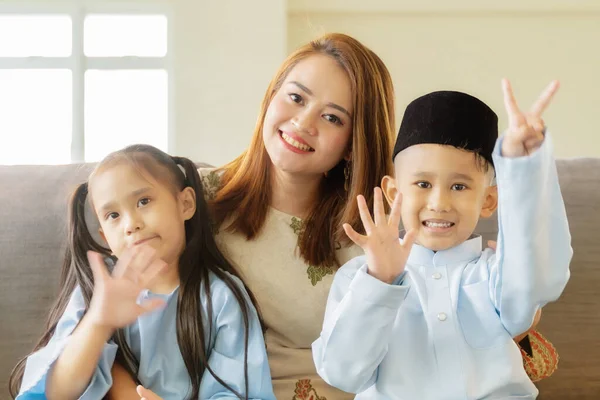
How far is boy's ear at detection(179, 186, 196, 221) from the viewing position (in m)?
1.58

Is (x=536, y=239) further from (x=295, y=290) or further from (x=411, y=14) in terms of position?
(x=411, y=14)

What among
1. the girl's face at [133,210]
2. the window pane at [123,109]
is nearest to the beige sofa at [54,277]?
the girl's face at [133,210]

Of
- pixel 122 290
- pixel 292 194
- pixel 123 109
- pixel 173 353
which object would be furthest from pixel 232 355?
pixel 123 109

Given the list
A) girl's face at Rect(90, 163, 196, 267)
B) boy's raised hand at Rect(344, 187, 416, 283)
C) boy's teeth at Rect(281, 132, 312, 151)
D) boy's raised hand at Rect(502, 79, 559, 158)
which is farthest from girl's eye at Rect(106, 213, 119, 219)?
boy's raised hand at Rect(502, 79, 559, 158)

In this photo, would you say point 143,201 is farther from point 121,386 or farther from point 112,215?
point 121,386

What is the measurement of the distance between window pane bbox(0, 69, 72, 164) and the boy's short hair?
3471 mm

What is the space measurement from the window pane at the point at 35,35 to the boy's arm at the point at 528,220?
372cm

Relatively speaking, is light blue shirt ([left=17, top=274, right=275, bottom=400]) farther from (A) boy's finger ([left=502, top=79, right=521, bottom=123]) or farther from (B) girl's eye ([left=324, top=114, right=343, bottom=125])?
(A) boy's finger ([left=502, top=79, right=521, bottom=123])

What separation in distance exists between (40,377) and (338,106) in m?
0.77

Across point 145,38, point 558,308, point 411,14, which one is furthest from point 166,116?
point 558,308

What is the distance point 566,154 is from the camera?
4.18 meters

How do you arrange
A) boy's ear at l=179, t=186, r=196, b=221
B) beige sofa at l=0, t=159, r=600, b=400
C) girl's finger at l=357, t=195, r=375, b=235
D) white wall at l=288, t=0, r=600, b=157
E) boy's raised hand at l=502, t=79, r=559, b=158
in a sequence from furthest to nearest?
white wall at l=288, t=0, r=600, b=157 < beige sofa at l=0, t=159, r=600, b=400 < boy's ear at l=179, t=186, r=196, b=221 < girl's finger at l=357, t=195, r=375, b=235 < boy's raised hand at l=502, t=79, r=559, b=158

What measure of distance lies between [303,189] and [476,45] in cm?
264

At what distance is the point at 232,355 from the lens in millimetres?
1513
